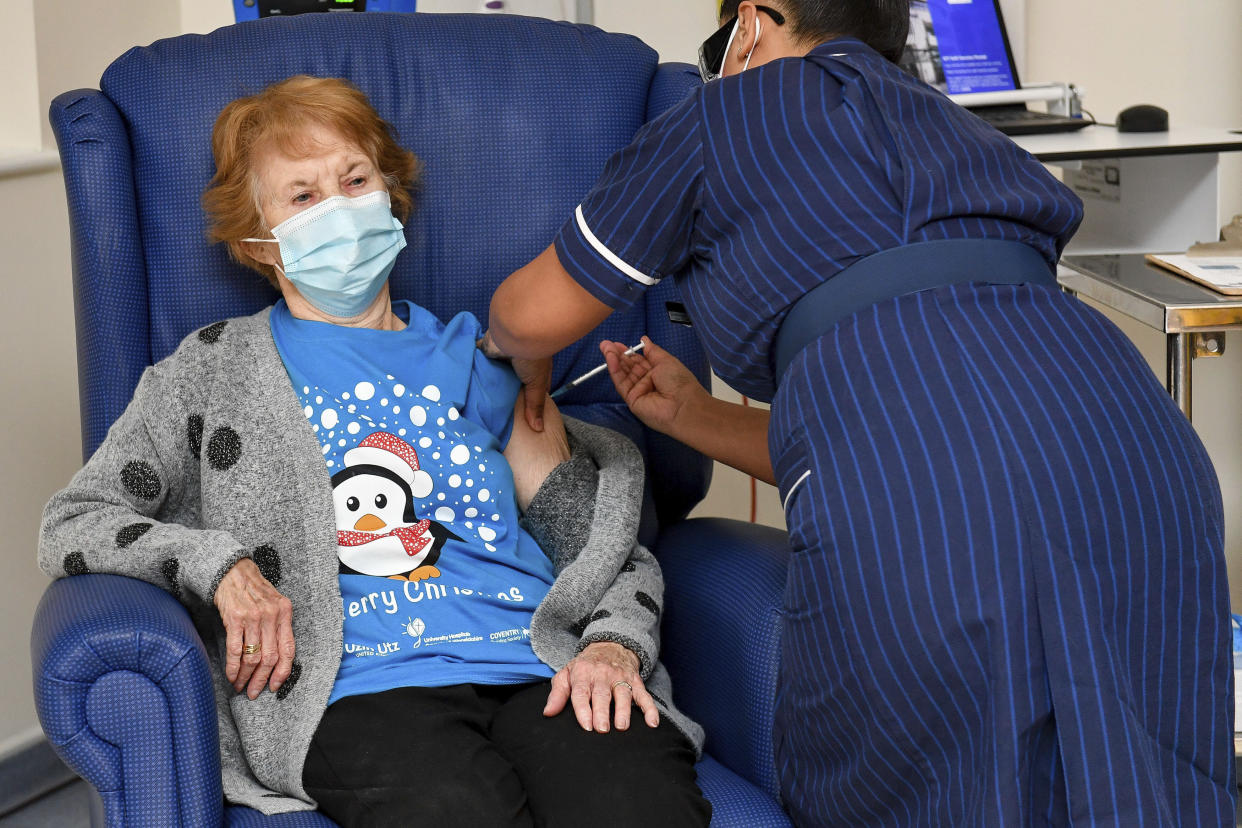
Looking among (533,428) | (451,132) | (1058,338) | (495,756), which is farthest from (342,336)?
(1058,338)

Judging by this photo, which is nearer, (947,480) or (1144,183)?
(947,480)

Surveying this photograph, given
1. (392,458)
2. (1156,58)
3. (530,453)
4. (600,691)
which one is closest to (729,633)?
(600,691)

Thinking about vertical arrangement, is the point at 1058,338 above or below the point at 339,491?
above

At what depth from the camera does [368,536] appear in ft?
4.80

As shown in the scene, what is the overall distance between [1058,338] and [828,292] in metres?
0.21

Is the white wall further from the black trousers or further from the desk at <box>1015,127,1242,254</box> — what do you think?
the black trousers

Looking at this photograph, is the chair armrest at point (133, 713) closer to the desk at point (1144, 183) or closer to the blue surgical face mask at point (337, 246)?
the blue surgical face mask at point (337, 246)

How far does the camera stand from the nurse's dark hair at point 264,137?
61.5 inches

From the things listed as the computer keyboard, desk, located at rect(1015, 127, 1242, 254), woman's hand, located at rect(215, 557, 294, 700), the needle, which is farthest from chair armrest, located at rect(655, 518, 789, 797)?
the computer keyboard

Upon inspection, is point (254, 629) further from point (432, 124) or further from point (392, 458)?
point (432, 124)

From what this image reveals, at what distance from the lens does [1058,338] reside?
43.9 inches

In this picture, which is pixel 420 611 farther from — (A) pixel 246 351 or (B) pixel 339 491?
(A) pixel 246 351

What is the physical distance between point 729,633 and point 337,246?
664 millimetres

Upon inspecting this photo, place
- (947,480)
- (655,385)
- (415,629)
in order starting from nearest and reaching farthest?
(947,480) → (415,629) → (655,385)
